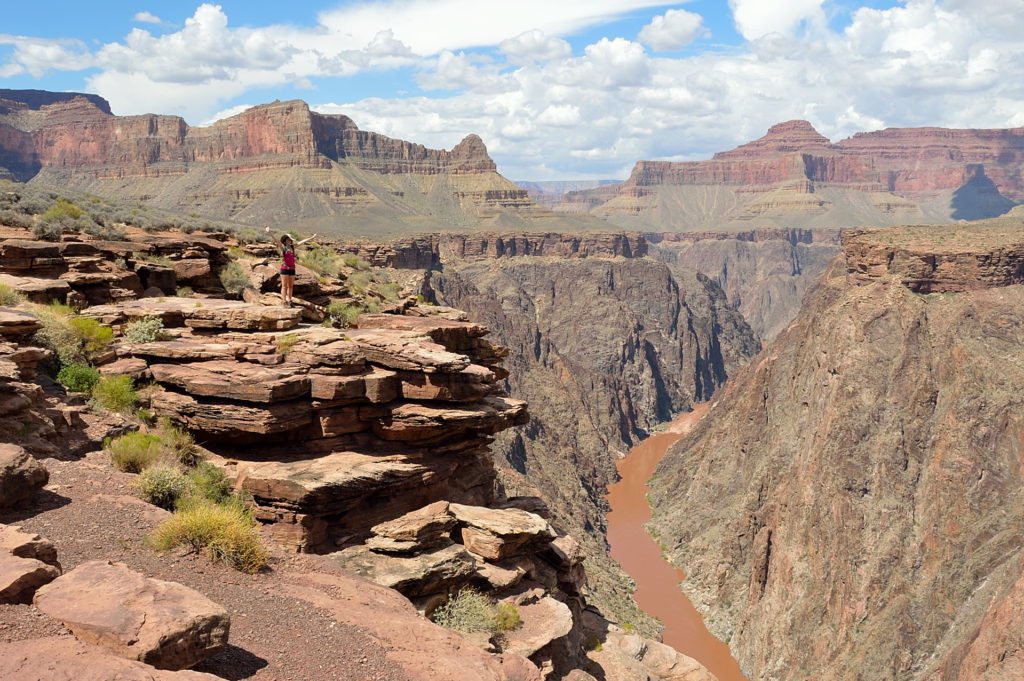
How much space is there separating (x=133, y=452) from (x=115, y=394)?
2.48m

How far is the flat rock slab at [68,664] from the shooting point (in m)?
7.68

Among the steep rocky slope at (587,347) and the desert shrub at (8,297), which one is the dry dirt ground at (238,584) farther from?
the steep rocky slope at (587,347)

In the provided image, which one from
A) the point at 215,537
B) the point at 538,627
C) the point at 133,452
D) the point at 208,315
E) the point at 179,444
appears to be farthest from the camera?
the point at 208,315

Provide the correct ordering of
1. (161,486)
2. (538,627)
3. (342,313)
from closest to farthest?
(161,486), (538,627), (342,313)

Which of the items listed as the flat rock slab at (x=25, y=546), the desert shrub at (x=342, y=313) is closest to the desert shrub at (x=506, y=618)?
the flat rock slab at (x=25, y=546)

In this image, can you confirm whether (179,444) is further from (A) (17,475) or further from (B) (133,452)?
(A) (17,475)

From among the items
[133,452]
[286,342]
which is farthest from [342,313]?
[133,452]

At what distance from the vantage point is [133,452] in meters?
15.4

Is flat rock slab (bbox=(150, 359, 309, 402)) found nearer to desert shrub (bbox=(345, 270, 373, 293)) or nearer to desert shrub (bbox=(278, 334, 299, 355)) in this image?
desert shrub (bbox=(278, 334, 299, 355))

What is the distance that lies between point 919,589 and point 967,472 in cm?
1072

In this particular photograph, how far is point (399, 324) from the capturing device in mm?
23656

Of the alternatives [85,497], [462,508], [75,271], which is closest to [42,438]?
[85,497]

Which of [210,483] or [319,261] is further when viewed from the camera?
[319,261]

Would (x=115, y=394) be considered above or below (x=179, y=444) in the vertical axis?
above
